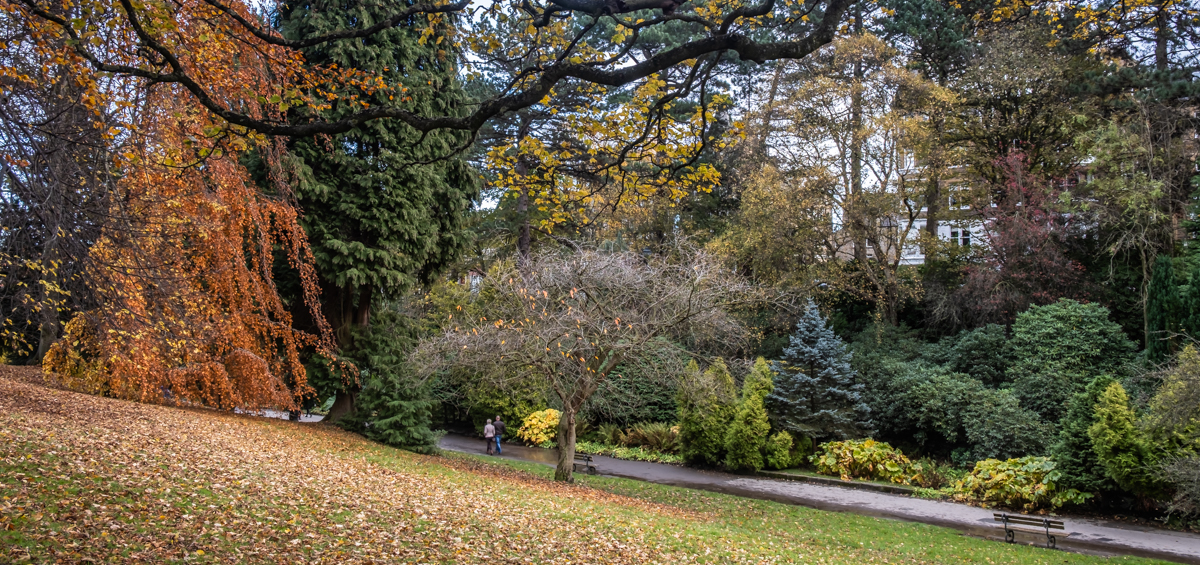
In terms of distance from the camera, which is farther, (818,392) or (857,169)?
(857,169)

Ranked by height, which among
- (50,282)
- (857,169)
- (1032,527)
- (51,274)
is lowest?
(1032,527)

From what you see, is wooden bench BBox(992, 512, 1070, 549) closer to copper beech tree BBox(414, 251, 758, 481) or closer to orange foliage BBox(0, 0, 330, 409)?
copper beech tree BBox(414, 251, 758, 481)

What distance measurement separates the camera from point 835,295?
22.5 m

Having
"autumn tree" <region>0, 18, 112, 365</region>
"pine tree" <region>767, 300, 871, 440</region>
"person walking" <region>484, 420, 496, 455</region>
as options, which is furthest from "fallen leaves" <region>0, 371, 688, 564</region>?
"pine tree" <region>767, 300, 871, 440</region>

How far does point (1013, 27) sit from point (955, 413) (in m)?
12.3

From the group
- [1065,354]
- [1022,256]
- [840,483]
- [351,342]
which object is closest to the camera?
[351,342]

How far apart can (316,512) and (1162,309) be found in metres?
18.1

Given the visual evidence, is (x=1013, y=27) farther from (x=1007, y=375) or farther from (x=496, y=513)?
(x=496, y=513)

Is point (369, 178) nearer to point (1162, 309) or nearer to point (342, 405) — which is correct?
point (342, 405)

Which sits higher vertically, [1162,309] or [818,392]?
[1162,309]

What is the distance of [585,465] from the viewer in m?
18.4

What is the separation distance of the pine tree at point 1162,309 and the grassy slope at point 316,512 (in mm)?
8446

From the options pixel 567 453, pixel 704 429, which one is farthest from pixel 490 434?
pixel 567 453

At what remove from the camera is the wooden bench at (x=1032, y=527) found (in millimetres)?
11137
